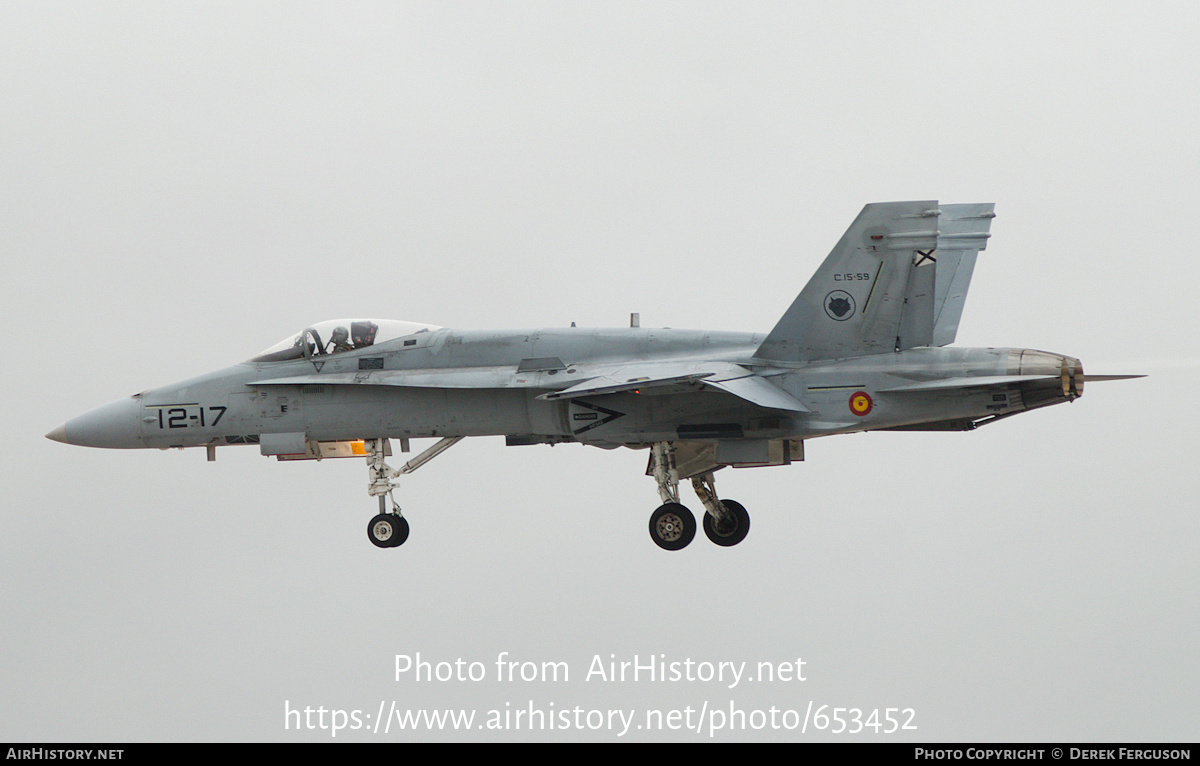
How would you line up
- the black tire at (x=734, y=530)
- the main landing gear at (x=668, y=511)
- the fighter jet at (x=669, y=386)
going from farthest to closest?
the black tire at (x=734, y=530) < the main landing gear at (x=668, y=511) < the fighter jet at (x=669, y=386)

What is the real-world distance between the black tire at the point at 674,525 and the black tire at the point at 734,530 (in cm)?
142

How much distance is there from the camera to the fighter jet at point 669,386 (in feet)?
68.8

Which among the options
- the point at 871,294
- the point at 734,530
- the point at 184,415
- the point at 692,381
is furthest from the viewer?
the point at 734,530

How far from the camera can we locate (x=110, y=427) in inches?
939

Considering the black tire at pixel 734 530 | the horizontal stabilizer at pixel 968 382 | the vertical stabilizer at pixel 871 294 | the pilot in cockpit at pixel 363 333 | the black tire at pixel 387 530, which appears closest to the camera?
the horizontal stabilizer at pixel 968 382

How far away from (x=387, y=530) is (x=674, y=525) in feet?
13.0

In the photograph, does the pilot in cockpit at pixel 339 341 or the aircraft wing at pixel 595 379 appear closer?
the aircraft wing at pixel 595 379

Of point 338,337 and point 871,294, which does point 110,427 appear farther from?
point 871,294

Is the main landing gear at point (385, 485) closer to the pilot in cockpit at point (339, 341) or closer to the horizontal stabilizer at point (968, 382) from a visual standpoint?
the pilot in cockpit at point (339, 341)

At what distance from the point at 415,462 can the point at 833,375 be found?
6035 millimetres

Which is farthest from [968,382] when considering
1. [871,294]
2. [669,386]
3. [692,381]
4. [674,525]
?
[674,525]

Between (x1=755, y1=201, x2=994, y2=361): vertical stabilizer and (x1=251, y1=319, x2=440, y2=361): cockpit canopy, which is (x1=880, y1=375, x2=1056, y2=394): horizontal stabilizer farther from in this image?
(x1=251, y1=319, x2=440, y2=361): cockpit canopy

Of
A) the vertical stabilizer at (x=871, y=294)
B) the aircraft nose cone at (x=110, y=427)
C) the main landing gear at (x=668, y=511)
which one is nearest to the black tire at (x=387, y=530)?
the main landing gear at (x=668, y=511)

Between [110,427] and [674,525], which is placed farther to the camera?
[110,427]
